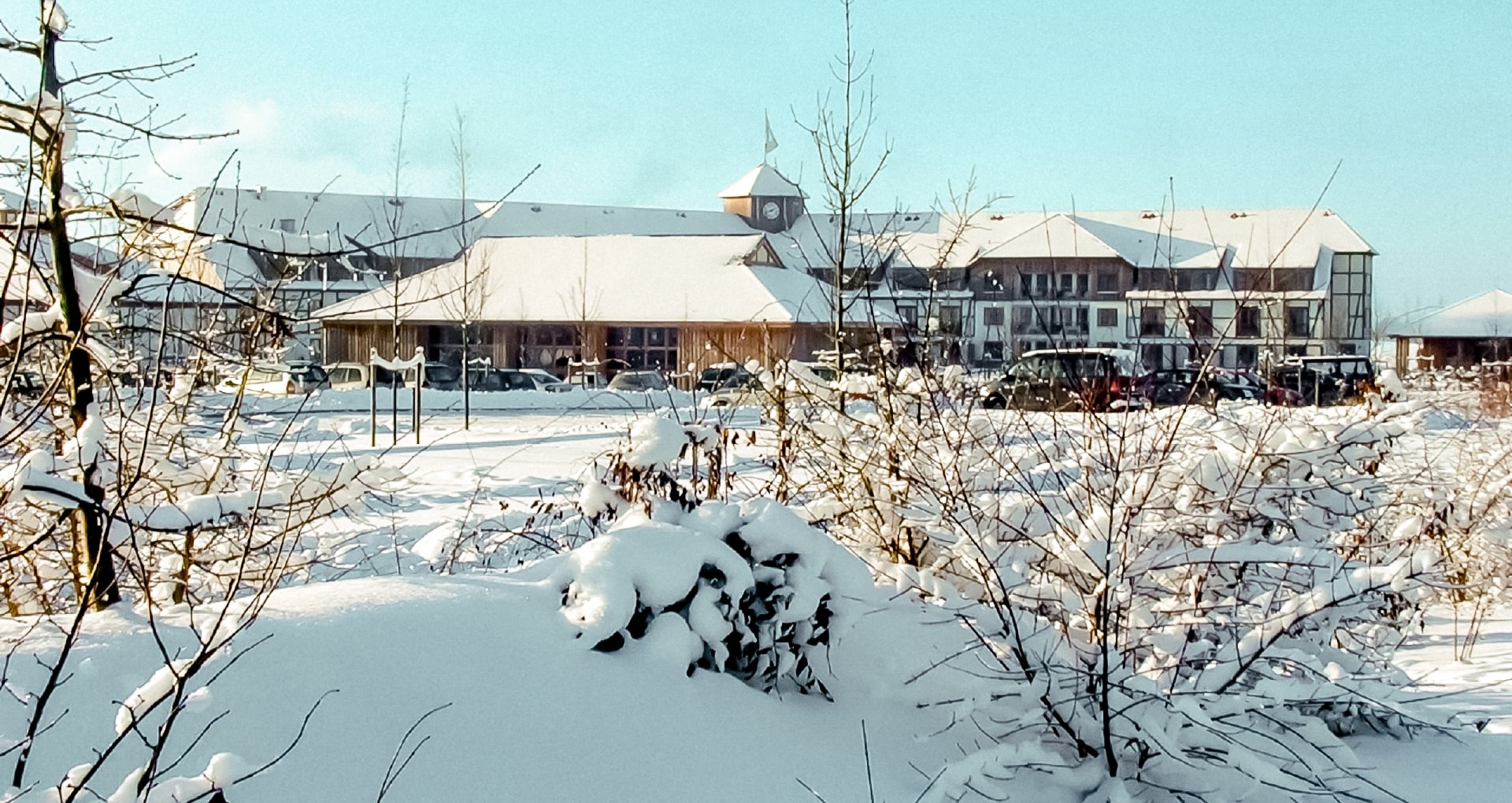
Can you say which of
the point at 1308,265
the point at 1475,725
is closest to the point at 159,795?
the point at 1475,725

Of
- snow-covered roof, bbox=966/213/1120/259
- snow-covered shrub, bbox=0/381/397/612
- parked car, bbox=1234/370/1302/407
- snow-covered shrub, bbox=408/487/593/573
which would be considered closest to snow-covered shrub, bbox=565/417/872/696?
snow-covered shrub, bbox=0/381/397/612

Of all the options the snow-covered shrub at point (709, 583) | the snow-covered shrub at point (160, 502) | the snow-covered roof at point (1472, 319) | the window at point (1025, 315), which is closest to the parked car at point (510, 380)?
the window at point (1025, 315)

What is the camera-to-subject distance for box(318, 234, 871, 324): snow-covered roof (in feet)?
137

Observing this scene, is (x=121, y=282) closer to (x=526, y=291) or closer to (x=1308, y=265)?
(x=526, y=291)

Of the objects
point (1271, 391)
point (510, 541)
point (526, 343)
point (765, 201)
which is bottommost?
point (510, 541)

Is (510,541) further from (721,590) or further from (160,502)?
(721,590)

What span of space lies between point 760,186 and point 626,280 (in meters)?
23.2

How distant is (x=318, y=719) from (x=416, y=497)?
9.98 metres

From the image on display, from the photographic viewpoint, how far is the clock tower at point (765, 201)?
65875 mm

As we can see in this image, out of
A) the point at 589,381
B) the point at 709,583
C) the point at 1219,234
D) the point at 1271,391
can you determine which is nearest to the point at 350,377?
the point at 589,381

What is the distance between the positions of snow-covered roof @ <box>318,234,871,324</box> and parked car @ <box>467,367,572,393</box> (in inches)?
110

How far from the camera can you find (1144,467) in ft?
13.1

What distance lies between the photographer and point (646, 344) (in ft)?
146

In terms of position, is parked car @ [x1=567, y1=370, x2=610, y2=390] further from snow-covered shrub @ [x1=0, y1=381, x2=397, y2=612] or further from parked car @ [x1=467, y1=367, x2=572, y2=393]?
snow-covered shrub @ [x1=0, y1=381, x2=397, y2=612]
